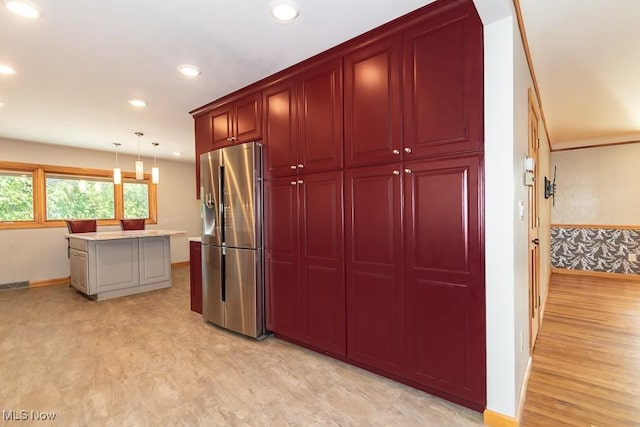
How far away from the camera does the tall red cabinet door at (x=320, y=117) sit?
235 centimetres

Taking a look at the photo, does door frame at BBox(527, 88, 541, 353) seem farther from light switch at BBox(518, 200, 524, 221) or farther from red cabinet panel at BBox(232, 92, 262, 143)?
red cabinet panel at BBox(232, 92, 262, 143)

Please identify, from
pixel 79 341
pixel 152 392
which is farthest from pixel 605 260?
pixel 79 341

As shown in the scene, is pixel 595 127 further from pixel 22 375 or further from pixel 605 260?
pixel 22 375

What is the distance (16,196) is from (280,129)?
5.21 metres

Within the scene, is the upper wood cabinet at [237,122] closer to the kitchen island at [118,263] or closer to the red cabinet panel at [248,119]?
the red cabinet panel at [248,119]

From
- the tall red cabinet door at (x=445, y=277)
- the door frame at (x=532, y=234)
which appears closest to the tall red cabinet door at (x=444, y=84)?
the tall red cabinet door at (x=445, y=277)

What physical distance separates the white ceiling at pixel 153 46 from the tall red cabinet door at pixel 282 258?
3.45 feet

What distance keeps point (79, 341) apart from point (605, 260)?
7.56 meters

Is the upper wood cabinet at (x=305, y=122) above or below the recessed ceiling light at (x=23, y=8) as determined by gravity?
below

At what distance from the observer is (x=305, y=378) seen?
7.24 ft

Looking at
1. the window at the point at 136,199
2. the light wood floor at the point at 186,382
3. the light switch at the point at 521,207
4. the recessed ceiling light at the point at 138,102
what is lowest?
the light wood floor at the point at 186,382

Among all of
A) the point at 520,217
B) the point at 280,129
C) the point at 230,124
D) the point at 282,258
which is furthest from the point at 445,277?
the point at 230,124

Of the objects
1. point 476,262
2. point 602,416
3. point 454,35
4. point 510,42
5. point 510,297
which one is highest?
point 454,35

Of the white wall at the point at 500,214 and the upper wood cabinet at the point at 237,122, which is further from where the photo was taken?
the upper wood cabinet at the point at 237,122
